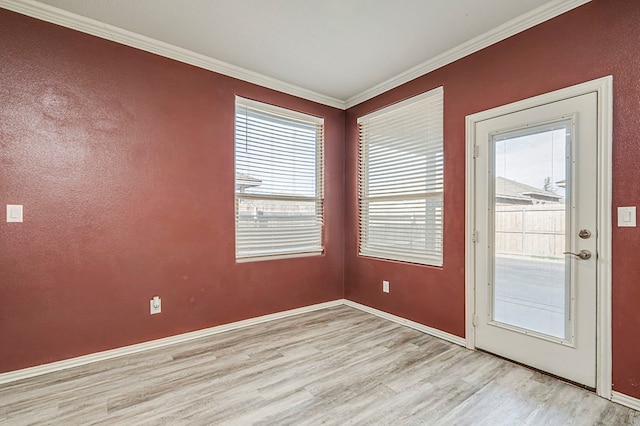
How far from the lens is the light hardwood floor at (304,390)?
1863mm

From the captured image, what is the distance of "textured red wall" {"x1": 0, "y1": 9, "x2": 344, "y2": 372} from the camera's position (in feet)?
7.55

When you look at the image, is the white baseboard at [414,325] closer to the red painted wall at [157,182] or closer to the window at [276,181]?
the red painted wall at [157,182]

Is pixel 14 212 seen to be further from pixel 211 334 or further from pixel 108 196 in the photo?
pixel 211 334

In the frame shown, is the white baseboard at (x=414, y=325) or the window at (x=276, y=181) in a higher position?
the window at (x=276, y=181)

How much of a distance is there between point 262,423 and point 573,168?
261 centimetres

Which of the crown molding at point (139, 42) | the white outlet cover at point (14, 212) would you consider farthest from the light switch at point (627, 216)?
the white outlet cover at point (14, 212)

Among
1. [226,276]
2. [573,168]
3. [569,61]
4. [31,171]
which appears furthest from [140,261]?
[569,61]

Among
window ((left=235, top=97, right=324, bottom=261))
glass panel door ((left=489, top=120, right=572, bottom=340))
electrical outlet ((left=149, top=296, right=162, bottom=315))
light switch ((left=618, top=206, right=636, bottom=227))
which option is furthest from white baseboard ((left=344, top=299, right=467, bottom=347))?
electrical outlet ((left=149, top=296, right=162, bottom=315))

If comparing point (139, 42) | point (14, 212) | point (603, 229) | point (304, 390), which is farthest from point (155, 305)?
point (603, 229)

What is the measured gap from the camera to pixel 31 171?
233 centimetres

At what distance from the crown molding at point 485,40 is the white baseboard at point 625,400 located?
2.60 m

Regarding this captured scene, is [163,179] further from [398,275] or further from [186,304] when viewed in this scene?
[398,275]

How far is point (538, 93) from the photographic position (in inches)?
94.4

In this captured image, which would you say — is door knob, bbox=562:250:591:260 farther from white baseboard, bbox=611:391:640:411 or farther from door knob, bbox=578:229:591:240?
white baseboard, bbox=611:391:640:411
